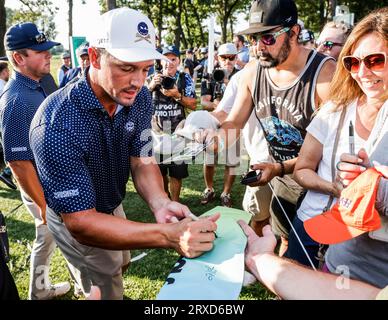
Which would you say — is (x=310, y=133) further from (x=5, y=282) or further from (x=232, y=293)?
(x=5, y=282)

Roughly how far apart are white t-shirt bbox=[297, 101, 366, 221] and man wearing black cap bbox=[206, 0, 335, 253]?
40 centimetres

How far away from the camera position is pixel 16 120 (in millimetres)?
3125

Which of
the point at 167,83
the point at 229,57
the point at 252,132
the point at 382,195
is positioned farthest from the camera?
the point at 229,57

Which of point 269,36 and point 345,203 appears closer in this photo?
point 345,203

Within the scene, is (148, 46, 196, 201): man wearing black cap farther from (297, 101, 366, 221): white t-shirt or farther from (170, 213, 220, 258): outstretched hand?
(170, 213, 220, 258): outstretched hand

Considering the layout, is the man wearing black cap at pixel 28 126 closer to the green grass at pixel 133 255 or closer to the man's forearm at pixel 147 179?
the green grass at pixel 133 255

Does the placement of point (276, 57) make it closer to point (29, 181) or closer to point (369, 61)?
point (369, 61)

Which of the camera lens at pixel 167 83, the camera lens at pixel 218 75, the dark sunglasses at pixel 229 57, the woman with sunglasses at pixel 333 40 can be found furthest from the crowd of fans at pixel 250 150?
the dark sunglasses at pixel 229 57

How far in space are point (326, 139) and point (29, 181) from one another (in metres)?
2.50

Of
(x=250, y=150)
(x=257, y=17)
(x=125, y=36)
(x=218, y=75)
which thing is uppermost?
(x=257, y=17)

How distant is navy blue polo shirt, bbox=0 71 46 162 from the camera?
121 inches

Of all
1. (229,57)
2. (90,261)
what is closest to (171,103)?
(229,57)

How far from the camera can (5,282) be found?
1.70m
